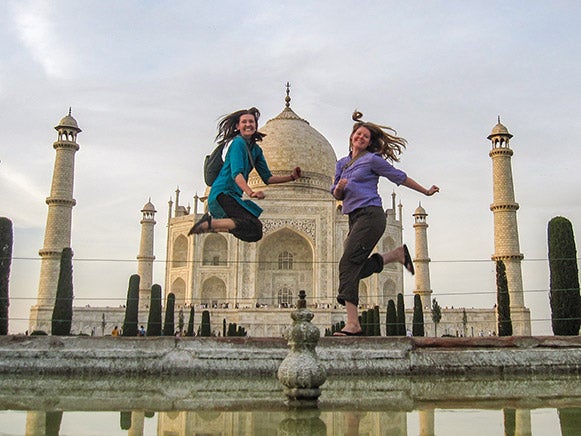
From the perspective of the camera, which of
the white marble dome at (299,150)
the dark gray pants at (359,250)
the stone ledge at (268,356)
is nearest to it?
the dark gray pants at (359,250)

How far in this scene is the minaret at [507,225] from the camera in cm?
2070

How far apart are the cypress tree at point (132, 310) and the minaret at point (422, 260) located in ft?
43.0

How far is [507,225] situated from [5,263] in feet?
52.1

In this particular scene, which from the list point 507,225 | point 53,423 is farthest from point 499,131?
point 53,423

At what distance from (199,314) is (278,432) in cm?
2039

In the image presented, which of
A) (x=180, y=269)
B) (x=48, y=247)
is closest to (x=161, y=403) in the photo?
(x=48, y=247)

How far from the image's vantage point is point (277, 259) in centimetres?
2677

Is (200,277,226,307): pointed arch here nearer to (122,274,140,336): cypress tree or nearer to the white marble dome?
the white marble dome

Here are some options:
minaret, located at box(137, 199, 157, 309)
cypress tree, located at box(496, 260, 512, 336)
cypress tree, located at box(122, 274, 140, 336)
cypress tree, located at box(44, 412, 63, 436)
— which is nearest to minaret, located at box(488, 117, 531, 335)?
cypress tree, located at box(496, 260, 512, 336)

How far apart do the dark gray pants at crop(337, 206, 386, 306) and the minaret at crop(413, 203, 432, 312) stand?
2147 cm

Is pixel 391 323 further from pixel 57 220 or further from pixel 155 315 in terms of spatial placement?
pixel 57 220

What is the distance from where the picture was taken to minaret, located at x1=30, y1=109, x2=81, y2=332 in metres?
20.5

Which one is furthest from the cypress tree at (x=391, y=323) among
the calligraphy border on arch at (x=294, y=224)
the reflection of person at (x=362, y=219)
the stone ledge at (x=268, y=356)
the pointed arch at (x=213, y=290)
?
the pointed arch at (x=213, y=290)

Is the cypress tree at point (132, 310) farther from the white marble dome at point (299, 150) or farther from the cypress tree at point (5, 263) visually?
the white marble dome at point (299, 150)
